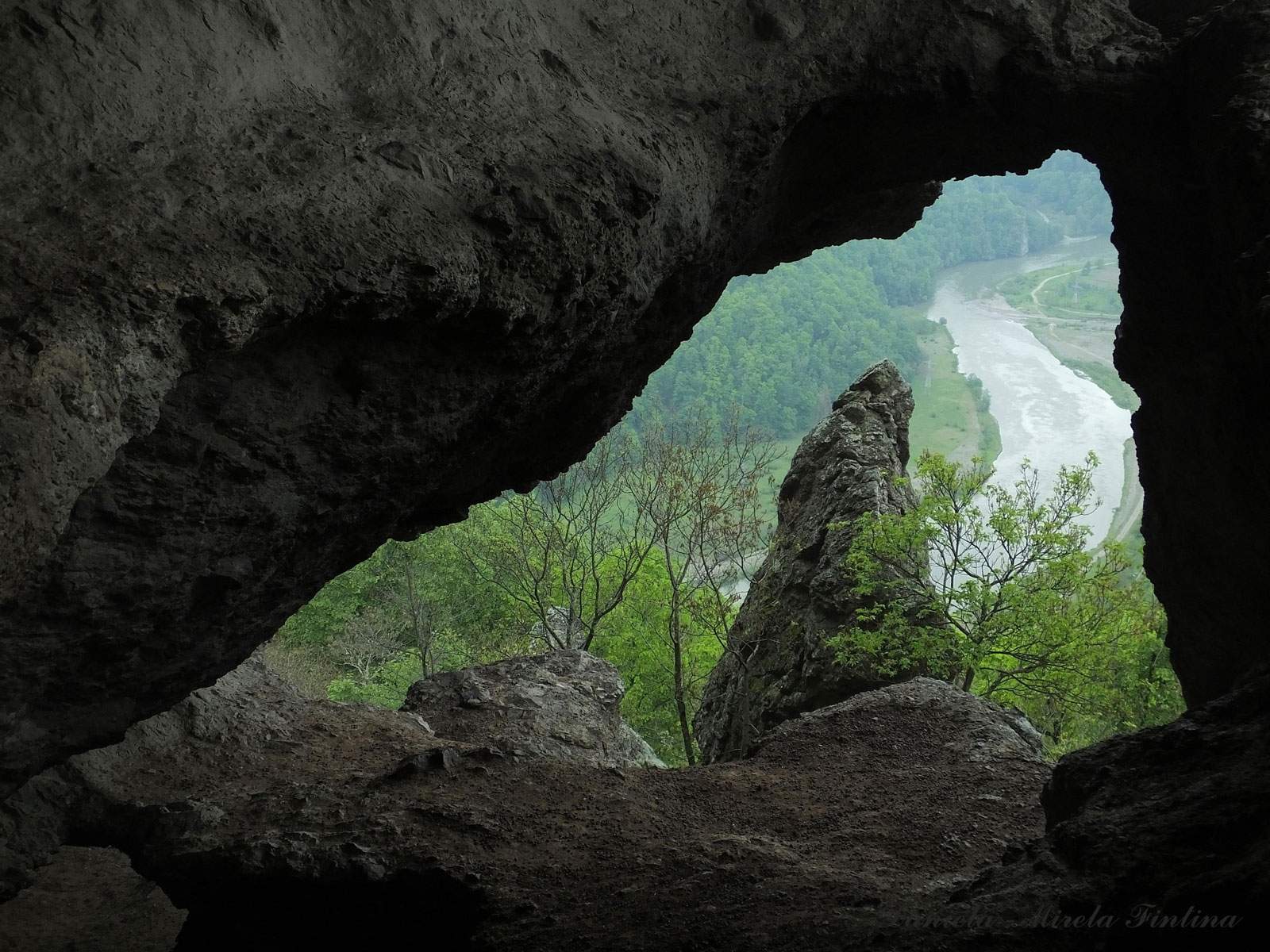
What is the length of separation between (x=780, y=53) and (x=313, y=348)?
12.9ft

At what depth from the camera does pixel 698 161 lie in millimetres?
6559

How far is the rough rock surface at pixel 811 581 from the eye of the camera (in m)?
16.5


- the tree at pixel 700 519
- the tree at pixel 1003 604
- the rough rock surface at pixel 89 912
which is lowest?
the rough rock surface at pixel 89 912

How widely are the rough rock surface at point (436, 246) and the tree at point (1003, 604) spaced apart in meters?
8.70

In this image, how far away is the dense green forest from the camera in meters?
22.4

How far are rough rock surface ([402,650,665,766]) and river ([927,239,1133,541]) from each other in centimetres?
3091

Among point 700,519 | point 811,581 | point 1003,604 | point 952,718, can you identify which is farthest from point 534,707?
point 1003,604

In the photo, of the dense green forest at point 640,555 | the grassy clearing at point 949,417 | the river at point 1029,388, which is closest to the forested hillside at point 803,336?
the dense green forest at point 640,555

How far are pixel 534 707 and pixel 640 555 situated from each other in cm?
1231

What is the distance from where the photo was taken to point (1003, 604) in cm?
1791

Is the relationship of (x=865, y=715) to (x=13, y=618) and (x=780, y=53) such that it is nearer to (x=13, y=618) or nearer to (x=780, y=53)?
(x=780, y=53)

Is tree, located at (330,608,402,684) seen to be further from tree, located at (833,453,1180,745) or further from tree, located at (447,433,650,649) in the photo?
tree, located at (833,453,1180,745)

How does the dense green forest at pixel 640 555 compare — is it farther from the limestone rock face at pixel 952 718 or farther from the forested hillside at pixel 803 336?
the limestone rock face at pixel 952 718

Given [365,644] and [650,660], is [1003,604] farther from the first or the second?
[365,644]
